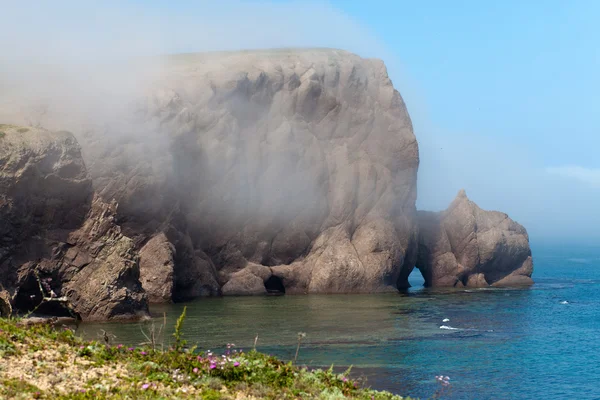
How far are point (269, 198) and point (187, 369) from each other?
66.7 meters

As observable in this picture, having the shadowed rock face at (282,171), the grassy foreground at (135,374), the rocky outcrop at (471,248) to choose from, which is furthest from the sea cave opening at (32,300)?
the rocky outcrop at (471,248)

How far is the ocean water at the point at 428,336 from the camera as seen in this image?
128 ft

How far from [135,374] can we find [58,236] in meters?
37.8

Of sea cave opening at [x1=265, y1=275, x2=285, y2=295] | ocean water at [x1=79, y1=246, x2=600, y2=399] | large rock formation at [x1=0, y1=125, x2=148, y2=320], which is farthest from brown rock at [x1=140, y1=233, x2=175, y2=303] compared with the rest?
sea cave opening at [x1=265, y1=275, x2=285, y2=295]

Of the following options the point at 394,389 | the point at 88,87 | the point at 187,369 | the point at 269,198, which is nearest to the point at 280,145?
the point at 269,198

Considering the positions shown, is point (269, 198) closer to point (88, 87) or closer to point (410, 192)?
point (410, 192)

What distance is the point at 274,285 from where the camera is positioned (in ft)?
284

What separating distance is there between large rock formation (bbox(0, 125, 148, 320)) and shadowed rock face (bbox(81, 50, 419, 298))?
1467 cm

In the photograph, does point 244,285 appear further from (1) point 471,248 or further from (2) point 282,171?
(1) point 471,248

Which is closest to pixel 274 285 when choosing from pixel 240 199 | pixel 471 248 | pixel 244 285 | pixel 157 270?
pixel 244 285

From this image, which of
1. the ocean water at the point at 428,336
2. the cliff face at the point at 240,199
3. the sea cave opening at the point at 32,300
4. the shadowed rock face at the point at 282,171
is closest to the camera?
the ocean water at the point at 428,336

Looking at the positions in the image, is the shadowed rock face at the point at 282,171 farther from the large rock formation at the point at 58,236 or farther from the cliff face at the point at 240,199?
the large rock formation at the point at 58,236

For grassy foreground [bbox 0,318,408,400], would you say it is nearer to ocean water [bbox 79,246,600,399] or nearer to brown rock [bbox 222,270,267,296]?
ocean water [bbox 79,246,600,399]

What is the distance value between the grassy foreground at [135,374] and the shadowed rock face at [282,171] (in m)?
50.5
